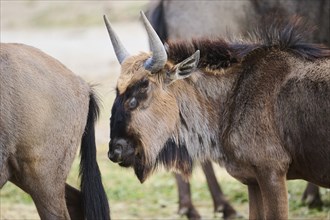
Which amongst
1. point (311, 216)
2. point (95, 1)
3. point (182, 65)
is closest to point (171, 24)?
point (311, 216)

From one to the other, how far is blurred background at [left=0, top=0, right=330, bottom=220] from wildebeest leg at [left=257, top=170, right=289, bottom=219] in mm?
954

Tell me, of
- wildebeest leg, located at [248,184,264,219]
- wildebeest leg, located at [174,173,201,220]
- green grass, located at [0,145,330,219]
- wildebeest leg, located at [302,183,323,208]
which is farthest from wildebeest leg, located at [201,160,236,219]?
wildebeest leg, located at [248,184,264,219]

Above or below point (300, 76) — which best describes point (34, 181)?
below

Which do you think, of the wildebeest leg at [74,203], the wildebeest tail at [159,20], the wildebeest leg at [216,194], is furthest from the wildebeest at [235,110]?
the wildebeest tail at [159,20]

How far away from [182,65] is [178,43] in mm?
353

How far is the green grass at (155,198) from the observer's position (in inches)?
398

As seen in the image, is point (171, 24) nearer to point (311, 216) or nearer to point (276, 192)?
point (311, 216)

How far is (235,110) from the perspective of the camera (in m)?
7.21

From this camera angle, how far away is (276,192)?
6957mm

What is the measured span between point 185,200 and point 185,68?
3217 mm

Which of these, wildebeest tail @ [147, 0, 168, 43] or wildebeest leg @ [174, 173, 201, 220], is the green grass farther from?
wildebeest tail @ [147, 0, 168, 43]

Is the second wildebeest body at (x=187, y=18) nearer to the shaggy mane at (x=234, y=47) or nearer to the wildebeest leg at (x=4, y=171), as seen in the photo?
the shaggy mane at (x=234, y=47)

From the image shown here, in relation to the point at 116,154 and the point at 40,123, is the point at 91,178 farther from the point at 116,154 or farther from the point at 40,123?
the point at 40,123

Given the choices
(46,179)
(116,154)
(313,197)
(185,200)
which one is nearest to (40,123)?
(46,179)
